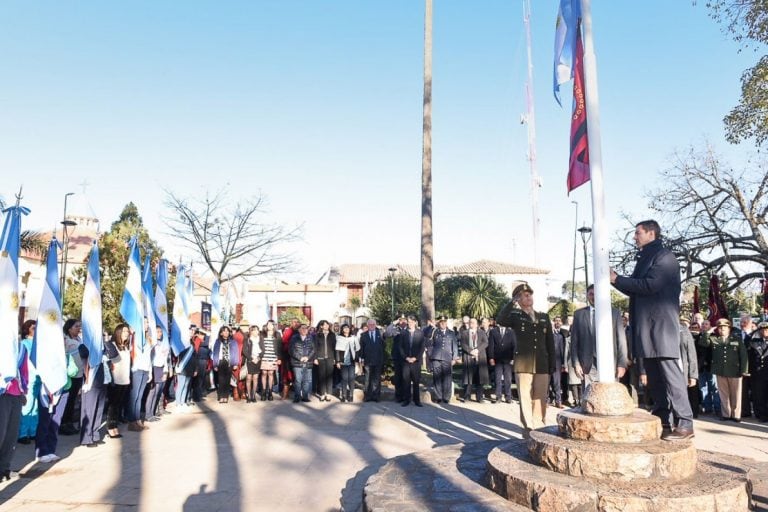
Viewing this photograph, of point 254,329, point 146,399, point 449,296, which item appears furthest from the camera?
point 449,296

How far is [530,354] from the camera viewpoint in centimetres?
634

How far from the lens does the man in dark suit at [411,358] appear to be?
1080 centimetres

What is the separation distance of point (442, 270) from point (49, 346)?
51.7m

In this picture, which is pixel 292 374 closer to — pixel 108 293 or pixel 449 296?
pixel 108 293

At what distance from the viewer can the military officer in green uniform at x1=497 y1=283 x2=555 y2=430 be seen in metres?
6.31

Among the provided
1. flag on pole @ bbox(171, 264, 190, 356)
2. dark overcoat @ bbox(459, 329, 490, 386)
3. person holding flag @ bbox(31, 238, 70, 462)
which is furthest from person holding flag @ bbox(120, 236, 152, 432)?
dark overcoat @ bbox(459, 329, 490, 386)

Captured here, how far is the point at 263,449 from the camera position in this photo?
6945 millimetres

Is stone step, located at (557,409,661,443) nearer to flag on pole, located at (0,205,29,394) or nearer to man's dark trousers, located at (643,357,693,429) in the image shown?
man's dark trousers, located at (643,357,693,429)

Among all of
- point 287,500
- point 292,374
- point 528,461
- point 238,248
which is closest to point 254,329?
point 292,374

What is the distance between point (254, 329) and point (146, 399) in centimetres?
318

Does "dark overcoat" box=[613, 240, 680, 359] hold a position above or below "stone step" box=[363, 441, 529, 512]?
above

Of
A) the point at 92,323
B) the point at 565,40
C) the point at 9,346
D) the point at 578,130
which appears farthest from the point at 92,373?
the point at 565,40

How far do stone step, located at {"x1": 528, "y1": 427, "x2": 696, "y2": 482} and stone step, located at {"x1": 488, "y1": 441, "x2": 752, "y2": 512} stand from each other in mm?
48

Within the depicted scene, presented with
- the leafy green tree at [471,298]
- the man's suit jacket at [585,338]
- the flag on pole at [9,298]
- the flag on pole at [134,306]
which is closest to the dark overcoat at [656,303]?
the man's suit jacket at [585,338]
